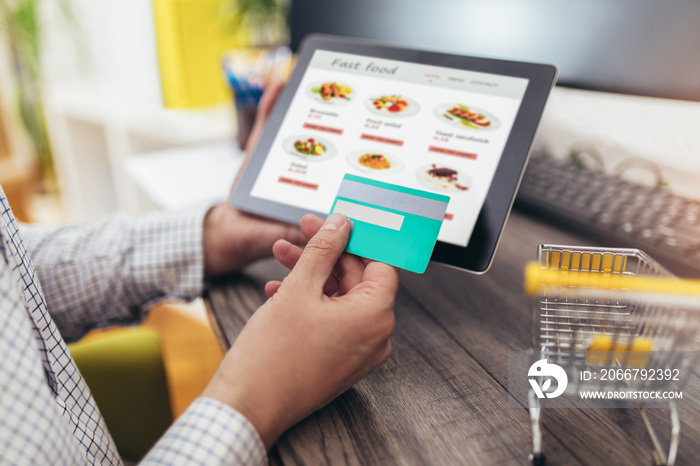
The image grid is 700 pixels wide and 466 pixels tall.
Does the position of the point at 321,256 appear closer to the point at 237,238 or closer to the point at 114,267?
the point at 237,238

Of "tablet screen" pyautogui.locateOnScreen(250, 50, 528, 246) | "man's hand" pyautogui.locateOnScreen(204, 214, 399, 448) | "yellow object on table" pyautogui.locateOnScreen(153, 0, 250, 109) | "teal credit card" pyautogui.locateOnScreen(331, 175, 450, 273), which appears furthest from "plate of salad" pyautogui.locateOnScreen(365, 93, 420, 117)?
"yellow object on table" pyautogui.locateOnScreen(153, 0, 250, 109)

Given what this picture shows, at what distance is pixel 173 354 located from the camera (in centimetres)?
148

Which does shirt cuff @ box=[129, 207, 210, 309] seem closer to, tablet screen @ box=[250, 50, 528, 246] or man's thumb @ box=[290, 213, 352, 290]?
tablet screen @ box=[250, 50, 528, 246]

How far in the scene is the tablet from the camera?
0.49m

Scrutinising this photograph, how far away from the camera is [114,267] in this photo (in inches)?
24.5

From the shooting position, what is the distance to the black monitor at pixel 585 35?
0.53 meters

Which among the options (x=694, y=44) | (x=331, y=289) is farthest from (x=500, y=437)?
(x=694, y=44)

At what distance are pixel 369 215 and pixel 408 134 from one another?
0.45 ft

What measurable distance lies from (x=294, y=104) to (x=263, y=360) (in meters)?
0.35

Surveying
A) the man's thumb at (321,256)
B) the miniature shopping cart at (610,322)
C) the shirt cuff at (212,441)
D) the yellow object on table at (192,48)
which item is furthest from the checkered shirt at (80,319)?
the yellow object on table at (192,48)

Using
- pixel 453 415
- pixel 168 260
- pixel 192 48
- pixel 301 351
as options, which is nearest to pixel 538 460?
pixel 453 415

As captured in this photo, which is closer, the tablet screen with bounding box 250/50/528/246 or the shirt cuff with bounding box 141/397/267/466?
A: the shirt cuff with bounding box 141/397/267/466

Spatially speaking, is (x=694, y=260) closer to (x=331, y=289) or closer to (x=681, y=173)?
(x=681, y=173)

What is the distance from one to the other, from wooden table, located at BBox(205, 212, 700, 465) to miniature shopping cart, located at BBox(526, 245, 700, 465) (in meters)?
0.02
